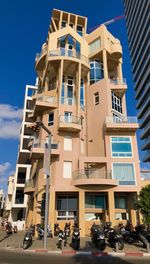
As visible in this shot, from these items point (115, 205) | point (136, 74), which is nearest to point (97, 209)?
point (115, 205)

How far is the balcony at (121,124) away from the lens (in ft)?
97.6

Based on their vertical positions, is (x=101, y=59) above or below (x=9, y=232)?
above

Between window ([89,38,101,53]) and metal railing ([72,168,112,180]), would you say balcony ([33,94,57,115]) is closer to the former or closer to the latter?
metal railing ([72,168,112,180])

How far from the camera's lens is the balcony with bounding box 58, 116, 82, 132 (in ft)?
95.2

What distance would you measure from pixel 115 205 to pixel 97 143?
26.7 feet

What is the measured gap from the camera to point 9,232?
27.0 metres

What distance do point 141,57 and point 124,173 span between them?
189ft

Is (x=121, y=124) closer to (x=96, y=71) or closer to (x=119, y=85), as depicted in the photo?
(x=119, y=85)

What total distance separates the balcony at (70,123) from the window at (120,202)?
9715mm

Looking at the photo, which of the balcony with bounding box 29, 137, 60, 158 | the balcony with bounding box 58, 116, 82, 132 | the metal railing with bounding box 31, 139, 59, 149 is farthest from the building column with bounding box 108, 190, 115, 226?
the balcony with bounding box 58, 116, 82, 132

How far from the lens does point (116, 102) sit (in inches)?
1373

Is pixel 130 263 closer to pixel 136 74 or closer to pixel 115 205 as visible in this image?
pixel 115 205

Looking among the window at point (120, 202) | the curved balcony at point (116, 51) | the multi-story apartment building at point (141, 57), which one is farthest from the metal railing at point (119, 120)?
the multi-story apartment building at point (141, 57)

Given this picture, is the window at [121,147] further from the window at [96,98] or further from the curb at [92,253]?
the curb at [92,253]
